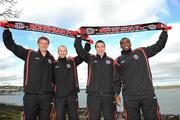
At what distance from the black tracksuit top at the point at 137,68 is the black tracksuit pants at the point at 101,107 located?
589 mm

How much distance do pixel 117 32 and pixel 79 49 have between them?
1692 mm

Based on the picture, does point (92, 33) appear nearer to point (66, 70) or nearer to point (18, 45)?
point (66, 70)

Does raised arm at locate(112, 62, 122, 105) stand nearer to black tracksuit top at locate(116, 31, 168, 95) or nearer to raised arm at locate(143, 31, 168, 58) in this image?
black tracksuit top at locate(116, 31, 168, 95)

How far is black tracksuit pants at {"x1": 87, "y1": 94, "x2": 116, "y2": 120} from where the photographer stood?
31.6 feet

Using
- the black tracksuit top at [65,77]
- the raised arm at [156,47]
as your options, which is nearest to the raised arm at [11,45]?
the black tracksuit top at [65,77]

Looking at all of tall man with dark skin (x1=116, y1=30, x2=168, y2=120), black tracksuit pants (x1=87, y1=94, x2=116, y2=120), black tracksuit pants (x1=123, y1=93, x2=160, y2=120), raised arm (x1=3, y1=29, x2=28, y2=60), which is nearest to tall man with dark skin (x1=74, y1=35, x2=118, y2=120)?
black tracksuit pants (x1=87, y1=94, x2=116, y2=120)

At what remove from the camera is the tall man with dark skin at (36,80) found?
9289 millimetres

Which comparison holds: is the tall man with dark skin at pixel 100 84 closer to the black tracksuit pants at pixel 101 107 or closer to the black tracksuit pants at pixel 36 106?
the black tracksuit pants at pixel 101 107

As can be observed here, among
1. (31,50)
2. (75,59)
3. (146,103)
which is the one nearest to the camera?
(146,103)

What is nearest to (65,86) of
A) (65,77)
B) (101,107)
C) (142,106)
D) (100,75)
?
(65,77)

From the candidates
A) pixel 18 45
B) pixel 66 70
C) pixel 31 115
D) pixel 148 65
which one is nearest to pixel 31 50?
pixel 18 45

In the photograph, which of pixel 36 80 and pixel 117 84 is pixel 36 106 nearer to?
pixel 36 80

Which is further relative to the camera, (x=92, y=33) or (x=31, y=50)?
(x=92, y=33)

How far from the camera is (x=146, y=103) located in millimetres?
9109
